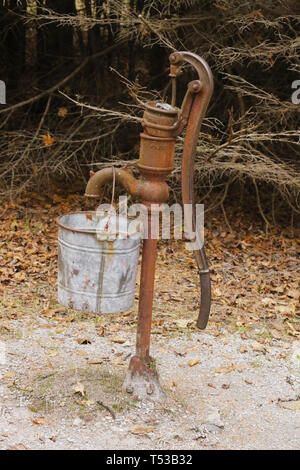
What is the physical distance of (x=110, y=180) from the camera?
2977 mm

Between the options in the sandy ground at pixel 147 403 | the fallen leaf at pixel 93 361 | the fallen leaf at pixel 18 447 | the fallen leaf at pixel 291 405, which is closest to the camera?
the fallen leaf at pixel 18 447

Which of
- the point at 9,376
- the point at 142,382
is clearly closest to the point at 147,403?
the point at 142,382

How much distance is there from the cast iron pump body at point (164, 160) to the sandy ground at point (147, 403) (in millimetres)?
418

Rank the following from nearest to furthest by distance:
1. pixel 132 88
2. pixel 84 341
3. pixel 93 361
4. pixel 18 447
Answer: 1. pixel 18 447
2. pixel 93 361
3. pixel 84 341
4. pixel 132 88

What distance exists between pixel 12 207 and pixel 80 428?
4224mm

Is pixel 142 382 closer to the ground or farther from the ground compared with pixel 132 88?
closer to the ground

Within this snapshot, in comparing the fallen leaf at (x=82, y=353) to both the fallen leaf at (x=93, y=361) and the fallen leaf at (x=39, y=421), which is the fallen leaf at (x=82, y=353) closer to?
the fallen leaf at (x=93, y=361)

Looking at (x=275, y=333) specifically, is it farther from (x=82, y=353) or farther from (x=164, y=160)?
(x=164, y=160)

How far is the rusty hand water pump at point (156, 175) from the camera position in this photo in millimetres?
2801

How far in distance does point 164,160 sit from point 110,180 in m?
0.29

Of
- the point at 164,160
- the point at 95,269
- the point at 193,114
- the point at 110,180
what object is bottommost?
the point at 95,269

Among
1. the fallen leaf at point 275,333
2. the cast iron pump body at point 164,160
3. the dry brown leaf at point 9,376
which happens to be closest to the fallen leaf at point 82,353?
the dry brown leaf at point 9,376

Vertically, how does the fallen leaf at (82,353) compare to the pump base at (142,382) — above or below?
below
